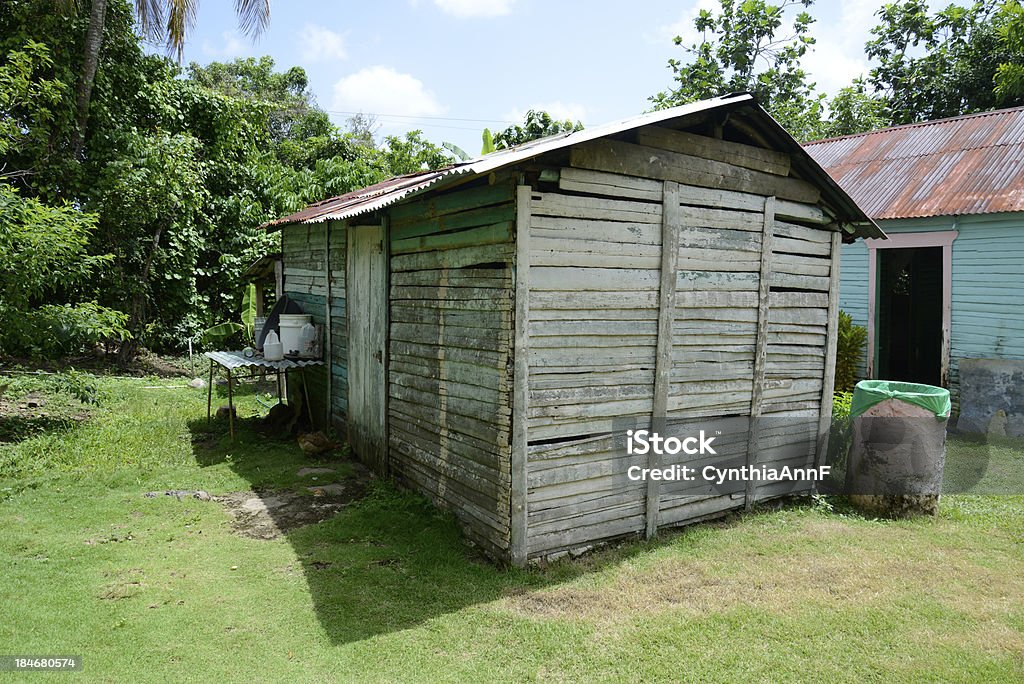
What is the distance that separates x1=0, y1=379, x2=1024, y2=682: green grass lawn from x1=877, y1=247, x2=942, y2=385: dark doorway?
741 centimetres

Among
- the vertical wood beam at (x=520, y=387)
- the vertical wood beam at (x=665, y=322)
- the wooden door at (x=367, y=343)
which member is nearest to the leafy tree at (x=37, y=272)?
the wooden door at (x=367, y=343)

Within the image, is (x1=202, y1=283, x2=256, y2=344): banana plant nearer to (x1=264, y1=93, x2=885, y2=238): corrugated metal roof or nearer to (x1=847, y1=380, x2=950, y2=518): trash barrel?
(x1=264, y1=93, x2=885, y2=238): corrugated metal roof

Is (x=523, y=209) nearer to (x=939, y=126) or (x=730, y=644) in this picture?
(x=730, y=644)

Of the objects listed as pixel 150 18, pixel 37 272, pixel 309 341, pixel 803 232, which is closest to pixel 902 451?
pixel 803 232

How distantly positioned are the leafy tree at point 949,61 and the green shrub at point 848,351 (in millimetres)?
10438

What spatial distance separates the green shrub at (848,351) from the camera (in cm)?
1073

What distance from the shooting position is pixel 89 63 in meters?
12.5

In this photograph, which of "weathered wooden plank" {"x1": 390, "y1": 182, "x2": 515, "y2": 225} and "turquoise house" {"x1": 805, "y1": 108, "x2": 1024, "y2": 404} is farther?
"turquoise house" {"x1": 805, "y1": 108, "x2": 1024, "y2": 404}

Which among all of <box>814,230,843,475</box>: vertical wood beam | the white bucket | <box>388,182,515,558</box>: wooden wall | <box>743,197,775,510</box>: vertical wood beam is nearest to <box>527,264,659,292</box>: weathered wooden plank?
<box>388,182,515,558</box>: wooden wall

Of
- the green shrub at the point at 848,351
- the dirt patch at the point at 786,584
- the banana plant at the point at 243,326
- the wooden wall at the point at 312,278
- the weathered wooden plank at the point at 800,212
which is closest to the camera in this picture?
the dirt patch at the point at 786,584

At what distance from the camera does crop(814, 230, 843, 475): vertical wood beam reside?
22.4 feet

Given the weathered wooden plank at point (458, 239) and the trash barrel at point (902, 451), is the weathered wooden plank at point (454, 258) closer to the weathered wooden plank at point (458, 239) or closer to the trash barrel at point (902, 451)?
the weathered wooden plank at point (458, 239)

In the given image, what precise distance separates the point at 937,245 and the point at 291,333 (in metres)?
9.45

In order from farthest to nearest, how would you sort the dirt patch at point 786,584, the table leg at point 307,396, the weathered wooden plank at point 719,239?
1. the table leg at point 307,396
2. the weathered wooden plank at point 719,239
3. the dirt patch at point 786,584
